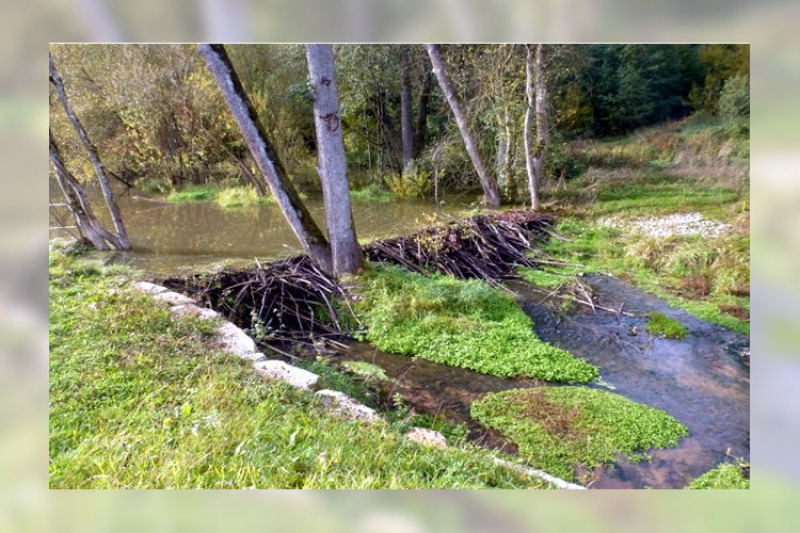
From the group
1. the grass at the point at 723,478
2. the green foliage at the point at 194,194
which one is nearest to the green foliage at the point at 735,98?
the grass at the point at 723,478

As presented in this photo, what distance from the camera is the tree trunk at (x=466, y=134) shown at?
3203 mm

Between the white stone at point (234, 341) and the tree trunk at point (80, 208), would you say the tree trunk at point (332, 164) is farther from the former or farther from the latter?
the tree trunk at point (80, 208)

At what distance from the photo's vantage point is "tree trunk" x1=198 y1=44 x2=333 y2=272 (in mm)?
3309

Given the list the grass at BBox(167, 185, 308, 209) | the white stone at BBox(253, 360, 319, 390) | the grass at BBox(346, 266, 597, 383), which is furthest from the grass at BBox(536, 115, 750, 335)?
the grass at BBox(167, 185, 308, 209)

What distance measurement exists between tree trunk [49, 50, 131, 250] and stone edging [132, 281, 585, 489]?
2.80 ft

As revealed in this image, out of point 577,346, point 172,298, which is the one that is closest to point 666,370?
point 577,346

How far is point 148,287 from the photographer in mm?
3648

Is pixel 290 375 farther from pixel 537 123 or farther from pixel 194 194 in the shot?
pixel 537 123

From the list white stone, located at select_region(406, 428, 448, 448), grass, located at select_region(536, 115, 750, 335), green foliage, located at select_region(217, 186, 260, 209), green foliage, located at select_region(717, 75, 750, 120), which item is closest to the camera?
green foliage, located at select_region(717, 75, 750, 120)

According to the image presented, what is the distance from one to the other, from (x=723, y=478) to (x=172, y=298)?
377cm

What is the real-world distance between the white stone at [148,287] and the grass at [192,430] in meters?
0.78

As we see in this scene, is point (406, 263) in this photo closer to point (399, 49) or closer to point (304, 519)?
point (399, 49)

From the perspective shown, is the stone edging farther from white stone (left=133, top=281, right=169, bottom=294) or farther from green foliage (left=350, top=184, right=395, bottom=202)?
green foliage (left=350, top=184, right=395, bottom=202)
